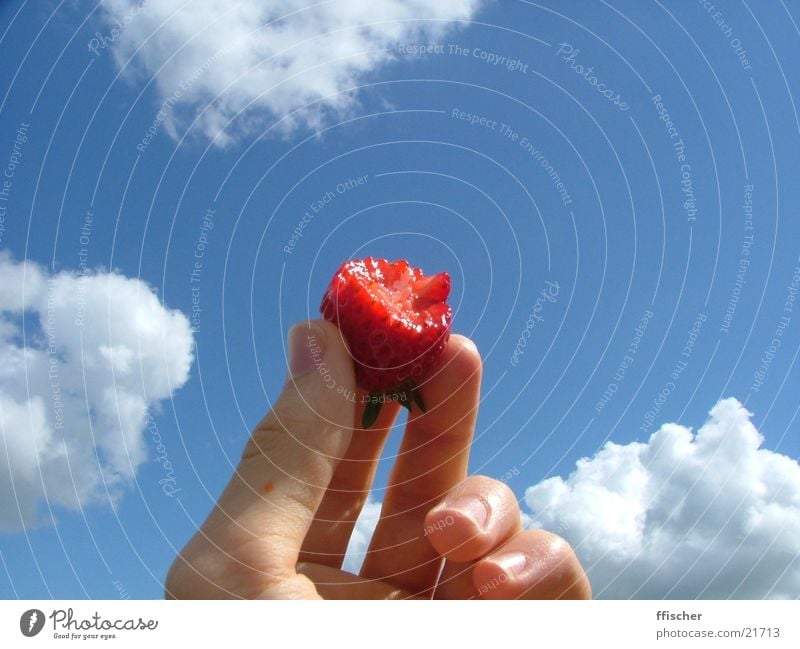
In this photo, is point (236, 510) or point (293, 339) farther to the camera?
point (293, 339)

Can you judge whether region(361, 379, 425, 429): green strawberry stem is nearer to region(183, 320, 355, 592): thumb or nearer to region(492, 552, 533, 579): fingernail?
region(183, 320, 355, 592): thumb

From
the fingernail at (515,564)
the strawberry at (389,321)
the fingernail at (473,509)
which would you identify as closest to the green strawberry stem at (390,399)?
the strawberry at (389,321)

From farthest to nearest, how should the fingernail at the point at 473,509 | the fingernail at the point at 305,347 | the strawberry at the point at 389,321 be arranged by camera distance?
the fingernail at the point at 473,509 → the strawberry at the point at 389,321 → the fingernail at the point at 305,347

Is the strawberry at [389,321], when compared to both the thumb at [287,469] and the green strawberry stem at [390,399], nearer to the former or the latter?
the green strawberry stem at [390,399]

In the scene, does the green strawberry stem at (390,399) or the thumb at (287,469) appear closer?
the thumb at (287,469)

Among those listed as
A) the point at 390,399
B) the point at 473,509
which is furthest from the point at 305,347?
the point at 473,509
